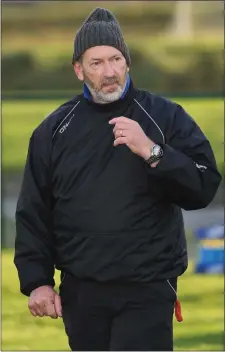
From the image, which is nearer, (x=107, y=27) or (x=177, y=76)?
(x=107, y=27)

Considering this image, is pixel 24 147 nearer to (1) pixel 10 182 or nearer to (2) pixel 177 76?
(1) pixel 10 182

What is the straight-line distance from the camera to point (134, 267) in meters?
3.22

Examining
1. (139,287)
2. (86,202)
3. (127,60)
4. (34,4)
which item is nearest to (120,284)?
(139,287)

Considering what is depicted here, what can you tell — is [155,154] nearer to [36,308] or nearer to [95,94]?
[95,94]

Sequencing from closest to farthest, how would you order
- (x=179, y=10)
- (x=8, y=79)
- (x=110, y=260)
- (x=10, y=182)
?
(x=110, y=260) < (x=10, y=182) < (x=8, y=79) < (x=179, y=10)

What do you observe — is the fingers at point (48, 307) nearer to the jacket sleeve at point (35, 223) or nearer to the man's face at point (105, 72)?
the jacket sleeve at point (35, 223)

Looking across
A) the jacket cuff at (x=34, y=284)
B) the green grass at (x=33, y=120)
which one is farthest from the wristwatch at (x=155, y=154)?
the green grass at (x=33, y=120)

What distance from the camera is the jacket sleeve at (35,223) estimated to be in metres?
3.34

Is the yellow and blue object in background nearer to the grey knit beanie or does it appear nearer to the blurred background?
the blurred background

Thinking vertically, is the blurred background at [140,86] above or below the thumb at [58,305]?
below

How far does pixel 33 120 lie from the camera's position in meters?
9.70

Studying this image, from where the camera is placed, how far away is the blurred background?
Result: 6.23 metres

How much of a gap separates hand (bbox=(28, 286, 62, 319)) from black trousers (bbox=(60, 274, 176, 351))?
0.06 m

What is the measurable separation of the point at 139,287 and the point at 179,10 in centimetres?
1371
